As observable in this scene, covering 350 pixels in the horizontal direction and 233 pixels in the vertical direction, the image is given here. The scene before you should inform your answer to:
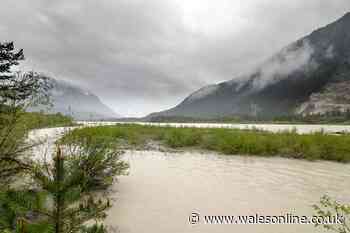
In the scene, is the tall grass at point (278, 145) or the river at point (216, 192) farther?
the tall grass at point (278, 145)

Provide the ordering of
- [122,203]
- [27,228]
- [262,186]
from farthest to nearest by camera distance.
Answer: [262,186]
[122,203]
[27,228]

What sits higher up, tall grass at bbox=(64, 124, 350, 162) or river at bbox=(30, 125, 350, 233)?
tall grass at bbox=(64, 124, 350, 162)

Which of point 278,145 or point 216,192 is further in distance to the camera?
point 278,145

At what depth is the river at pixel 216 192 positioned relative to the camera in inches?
162

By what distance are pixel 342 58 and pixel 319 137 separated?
233372 mm

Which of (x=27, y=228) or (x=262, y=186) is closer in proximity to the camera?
(x=27, y=228)

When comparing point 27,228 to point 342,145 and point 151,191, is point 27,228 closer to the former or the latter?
point 151,191

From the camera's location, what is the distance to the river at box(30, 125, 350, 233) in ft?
13.5

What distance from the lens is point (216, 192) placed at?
5.80m

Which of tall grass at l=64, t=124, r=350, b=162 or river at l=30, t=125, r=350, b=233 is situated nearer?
river at l=30, t=125, r=350, b=233

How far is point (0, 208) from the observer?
1616 mm

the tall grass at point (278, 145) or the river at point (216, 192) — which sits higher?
the tall grass at point (278, 145)

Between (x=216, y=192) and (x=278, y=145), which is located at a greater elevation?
(x=278, y=145)

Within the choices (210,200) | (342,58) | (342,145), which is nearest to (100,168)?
(210,200)
